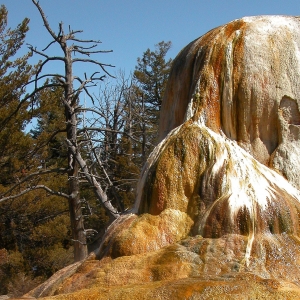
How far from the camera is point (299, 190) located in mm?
6715

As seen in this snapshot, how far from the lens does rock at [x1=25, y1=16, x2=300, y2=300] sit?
4777mm

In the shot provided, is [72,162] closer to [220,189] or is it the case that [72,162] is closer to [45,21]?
[45,21]

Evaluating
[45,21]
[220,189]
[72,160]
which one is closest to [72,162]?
[72,160]

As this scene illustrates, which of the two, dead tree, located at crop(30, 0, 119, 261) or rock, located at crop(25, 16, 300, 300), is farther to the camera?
dead tree, located at crop(30, 0, 119, 261)

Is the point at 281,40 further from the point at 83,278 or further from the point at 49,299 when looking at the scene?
the point at 49,299

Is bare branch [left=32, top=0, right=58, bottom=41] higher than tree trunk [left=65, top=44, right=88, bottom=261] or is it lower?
higher

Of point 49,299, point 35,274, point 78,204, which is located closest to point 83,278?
point 49,299

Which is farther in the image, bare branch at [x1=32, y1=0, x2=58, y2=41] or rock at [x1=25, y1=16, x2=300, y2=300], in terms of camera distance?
bare branch at [x1=32, y1=0, x2=58, y2=41]

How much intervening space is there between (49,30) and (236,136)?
5.67m

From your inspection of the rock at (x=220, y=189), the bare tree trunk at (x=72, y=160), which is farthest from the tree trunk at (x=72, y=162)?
the rock at (x=220, y=189)

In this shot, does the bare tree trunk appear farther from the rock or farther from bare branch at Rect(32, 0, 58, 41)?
the rock

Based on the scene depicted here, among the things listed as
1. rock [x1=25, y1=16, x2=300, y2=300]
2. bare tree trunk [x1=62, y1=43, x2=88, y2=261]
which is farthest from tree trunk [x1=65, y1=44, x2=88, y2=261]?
rock [x1=25, y1=16, x2=300, y2=300]

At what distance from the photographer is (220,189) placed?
→ 5809 mm

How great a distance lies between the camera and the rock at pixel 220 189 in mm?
4777
